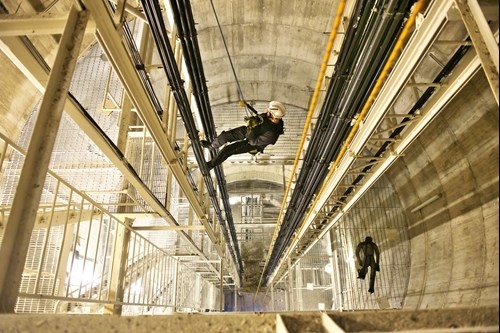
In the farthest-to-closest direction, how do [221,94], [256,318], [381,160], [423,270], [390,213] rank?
[221,94] < [390,213] < [423,270] < [381,160] < [256,318]

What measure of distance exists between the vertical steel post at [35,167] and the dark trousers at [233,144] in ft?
10.3

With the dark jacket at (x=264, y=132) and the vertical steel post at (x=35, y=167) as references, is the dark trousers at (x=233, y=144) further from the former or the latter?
the vertical steel post at (x=35, y=167)

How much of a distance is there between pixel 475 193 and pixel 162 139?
432 cm

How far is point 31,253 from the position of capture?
21.2ft

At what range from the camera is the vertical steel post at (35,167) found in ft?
5.66

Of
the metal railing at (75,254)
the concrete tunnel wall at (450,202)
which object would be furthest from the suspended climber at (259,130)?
the concrete tunnel wall at (450,202)

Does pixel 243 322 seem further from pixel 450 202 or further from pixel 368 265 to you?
pixel 368 265

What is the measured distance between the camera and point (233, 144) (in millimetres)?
5535

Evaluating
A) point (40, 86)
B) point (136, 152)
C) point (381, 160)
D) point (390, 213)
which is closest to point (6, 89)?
point (136, 152)

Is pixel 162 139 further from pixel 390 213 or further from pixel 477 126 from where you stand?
pixel 390 213

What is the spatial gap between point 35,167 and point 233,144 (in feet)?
12.3

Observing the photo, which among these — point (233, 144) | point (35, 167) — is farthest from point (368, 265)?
point (35, 167)

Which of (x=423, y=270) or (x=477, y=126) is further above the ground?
(x=477, y=126)

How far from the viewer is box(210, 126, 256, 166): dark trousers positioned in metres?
5.31
